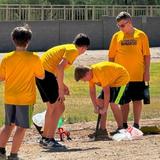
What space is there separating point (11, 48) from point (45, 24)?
3.27 m

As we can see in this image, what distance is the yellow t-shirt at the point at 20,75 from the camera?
8477 millimetres

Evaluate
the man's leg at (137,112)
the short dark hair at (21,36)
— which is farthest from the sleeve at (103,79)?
the short dark hair at (21,36)

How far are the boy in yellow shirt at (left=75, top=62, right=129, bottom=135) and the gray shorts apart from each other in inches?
60.1

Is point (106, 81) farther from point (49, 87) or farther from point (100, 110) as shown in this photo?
point (49, 87)

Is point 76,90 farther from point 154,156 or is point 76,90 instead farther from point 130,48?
point 154,156

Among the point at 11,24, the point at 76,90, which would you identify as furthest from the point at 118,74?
the point at 11,24

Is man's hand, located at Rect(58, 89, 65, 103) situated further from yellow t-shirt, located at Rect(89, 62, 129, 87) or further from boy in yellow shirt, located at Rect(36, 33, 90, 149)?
yellow t-shirt, located at Rect(89, 62, 129, 87)

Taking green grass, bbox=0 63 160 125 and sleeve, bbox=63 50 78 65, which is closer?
sleeve, bbox=63 50 78 65

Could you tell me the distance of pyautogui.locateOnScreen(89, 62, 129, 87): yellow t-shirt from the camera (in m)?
10.3

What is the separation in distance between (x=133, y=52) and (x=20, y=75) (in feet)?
11.2

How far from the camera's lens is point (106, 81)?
10.3m

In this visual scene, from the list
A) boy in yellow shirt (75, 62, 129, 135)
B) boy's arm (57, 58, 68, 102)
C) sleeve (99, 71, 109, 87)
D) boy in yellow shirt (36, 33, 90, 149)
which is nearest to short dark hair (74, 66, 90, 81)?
boy in yellow shirt (75, 62, 129, 135)

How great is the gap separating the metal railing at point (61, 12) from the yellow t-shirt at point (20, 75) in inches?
1652

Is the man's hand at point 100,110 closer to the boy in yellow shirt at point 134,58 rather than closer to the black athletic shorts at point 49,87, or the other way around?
the boy in yellow shirt at point 134,58
